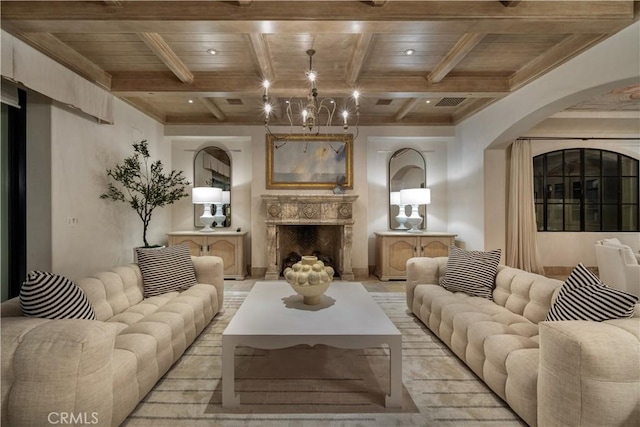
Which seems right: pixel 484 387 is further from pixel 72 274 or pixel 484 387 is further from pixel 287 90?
pixel 72 274

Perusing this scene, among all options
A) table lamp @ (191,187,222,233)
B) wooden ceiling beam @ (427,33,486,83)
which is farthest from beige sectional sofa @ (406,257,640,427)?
table lamp @ (191,187,222,233)

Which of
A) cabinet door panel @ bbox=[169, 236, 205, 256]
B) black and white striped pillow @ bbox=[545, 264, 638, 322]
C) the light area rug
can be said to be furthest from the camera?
cabinet door panel @ bbox=[169, 236, 205, 256]

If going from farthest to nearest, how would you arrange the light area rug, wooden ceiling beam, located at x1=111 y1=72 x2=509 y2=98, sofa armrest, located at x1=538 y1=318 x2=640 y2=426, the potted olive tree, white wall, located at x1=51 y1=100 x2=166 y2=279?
the potted olive tree
wooden ceiling beam, located at x1=111 y1=72 x2=509 y2=98
white wall, located at x1=51 y1=100 x2=166 y2=279
the light area rug
sofa armrest, located at x1=538 y1=318 x2=640 y2=426

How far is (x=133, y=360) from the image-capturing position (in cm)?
168

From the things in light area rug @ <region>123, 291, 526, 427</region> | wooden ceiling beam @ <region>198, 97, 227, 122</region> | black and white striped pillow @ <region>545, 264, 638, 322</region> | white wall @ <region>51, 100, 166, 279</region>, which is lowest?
light area rug @ <region>123, 291, 526, 427</region>

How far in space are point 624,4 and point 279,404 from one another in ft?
12.3

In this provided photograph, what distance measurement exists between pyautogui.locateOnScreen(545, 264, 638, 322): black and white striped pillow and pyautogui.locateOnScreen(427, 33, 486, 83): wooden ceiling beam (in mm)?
2095

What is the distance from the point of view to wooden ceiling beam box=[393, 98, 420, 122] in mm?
4391

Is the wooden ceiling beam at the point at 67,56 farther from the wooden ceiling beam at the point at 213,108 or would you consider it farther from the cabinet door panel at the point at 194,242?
the cabinet door panel at the point at 194,242

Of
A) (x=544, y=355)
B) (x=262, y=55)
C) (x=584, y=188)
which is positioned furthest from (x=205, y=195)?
(x=584, y=188)

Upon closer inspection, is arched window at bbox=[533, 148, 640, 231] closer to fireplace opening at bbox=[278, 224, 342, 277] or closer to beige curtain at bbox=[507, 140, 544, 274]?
beige curtain at bbox=[507, 140, 544, 274]

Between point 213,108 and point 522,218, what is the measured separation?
5.24m

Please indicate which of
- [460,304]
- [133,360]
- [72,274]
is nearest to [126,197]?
[72,274]

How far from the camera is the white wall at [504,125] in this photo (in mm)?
Answer: 2641
